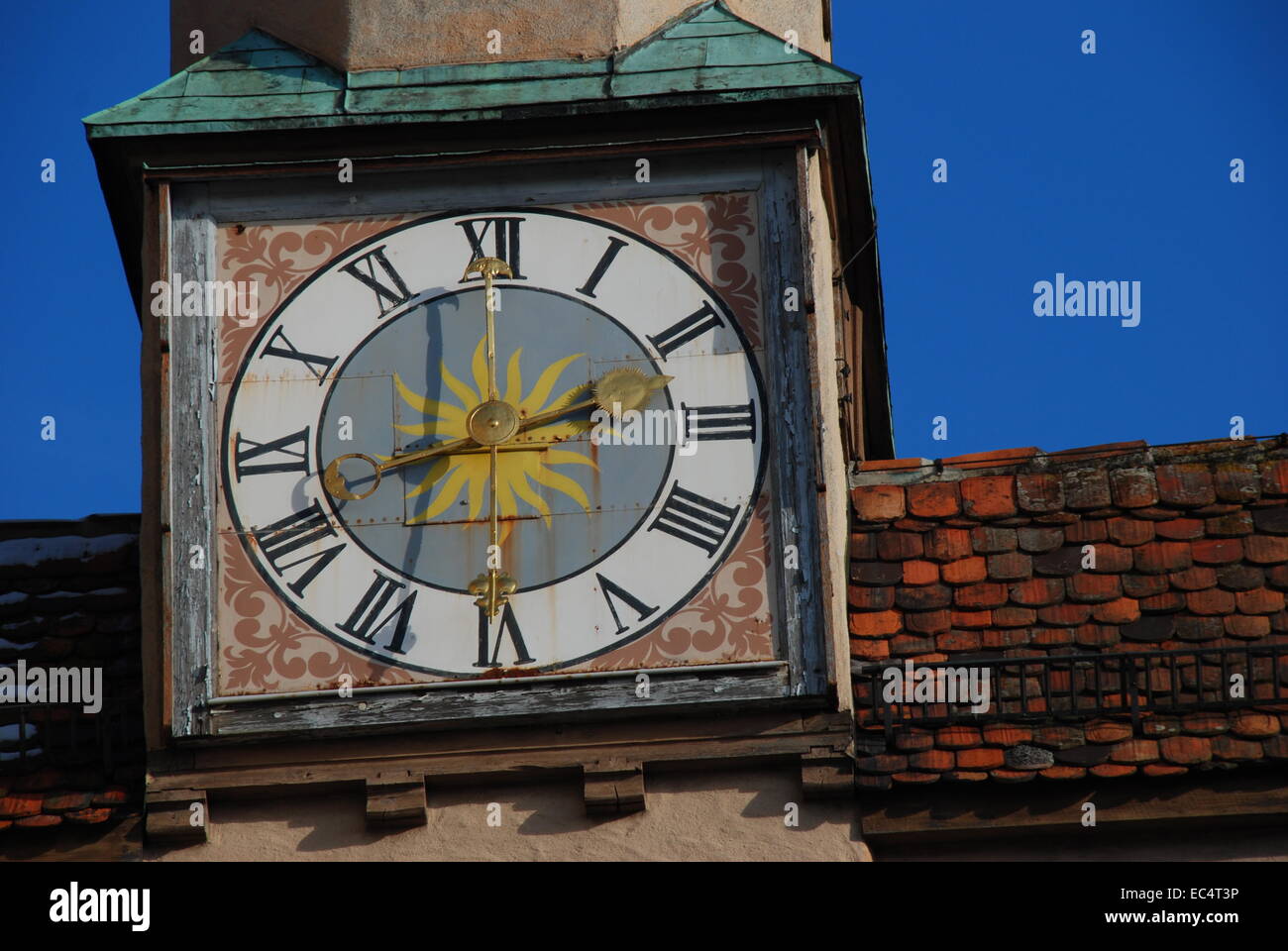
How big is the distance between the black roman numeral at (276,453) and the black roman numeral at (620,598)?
131 cm

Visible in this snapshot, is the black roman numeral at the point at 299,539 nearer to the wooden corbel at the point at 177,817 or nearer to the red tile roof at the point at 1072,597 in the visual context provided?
the wooden corbel at the point at 177,817

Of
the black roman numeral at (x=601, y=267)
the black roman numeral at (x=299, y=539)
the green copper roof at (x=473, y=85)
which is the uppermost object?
the green copper roof at (x=473, y=85)

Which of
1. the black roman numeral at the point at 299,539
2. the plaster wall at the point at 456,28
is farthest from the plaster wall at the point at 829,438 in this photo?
the black roman numeral at the point at 299,539

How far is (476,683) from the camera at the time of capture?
47.2 ft

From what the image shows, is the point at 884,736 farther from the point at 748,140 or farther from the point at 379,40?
the point at 379,40

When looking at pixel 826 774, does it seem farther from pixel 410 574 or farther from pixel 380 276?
pixel 380 276

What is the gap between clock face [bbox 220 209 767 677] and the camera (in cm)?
1455

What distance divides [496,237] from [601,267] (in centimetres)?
45

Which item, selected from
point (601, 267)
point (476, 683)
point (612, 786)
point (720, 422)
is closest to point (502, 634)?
point (476, 683)

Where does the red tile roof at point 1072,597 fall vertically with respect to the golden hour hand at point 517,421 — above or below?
below

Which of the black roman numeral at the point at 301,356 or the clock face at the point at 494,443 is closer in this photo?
the clock face at the point at 494,443

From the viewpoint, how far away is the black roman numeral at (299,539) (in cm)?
1472

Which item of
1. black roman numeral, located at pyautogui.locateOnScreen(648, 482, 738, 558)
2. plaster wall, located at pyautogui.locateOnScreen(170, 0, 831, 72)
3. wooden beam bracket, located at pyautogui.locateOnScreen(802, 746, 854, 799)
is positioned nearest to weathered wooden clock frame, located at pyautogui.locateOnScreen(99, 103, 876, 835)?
wooden beam bracket, located at pyautogui.locateOnScreen(802, 746, 854, 799)

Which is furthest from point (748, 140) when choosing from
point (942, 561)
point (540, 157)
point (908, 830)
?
point (908, 830)
